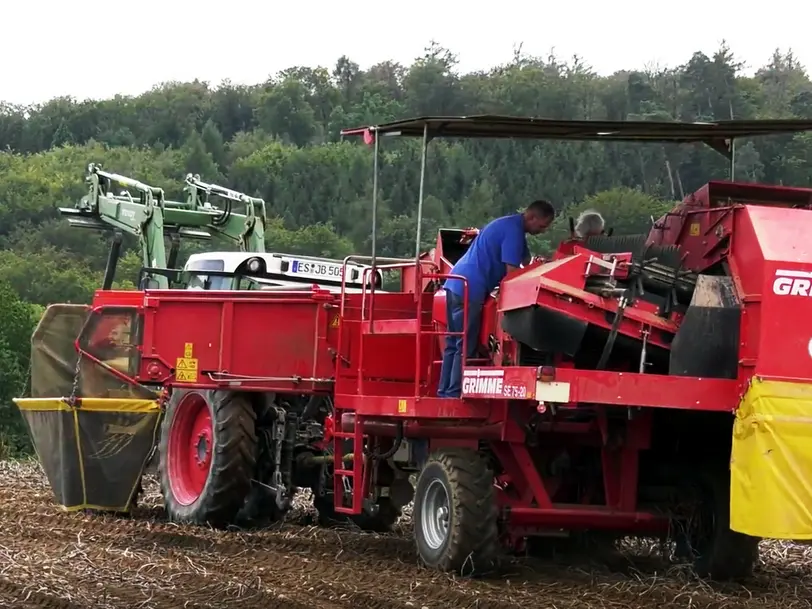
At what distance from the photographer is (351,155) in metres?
54.3

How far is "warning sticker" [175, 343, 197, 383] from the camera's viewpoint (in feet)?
38.2

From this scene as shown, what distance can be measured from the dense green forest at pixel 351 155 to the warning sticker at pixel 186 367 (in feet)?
7.87

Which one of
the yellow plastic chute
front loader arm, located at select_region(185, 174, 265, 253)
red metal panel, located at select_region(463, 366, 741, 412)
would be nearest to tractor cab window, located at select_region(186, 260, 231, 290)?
front loader arm, located at select_region(185, 174, 265, 253)

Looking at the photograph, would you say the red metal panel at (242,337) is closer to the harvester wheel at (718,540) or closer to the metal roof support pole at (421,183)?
the metal roof support pole at (421,183)

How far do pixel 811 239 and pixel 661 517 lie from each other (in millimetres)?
2053

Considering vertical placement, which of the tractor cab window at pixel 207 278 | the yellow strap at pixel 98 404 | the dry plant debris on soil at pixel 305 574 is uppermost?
the tractor cab window at pixel 207 278

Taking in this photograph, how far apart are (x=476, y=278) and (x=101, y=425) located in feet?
14.2

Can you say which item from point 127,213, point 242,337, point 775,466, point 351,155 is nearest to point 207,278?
point 242,337

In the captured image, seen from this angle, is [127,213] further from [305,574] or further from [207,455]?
[305,574]

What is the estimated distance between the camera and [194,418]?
12.3m

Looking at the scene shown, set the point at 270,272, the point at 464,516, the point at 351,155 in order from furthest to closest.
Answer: the point at 351,155
the point at 270,272
the point at 464,516

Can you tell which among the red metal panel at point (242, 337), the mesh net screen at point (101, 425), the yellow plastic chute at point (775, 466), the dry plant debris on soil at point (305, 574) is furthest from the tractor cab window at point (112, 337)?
the yellow plastic chute at point (775, 466)

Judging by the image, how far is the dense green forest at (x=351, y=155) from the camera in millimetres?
15969

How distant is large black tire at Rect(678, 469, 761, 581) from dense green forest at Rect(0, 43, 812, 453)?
2.18m
